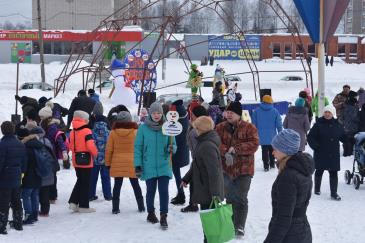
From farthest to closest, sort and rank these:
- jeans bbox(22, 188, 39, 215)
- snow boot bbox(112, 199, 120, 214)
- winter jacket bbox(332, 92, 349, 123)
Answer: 1. winter jacket bbox(332, 92, 349, 123)
2. snow boot bbox(112, 199, 120, 214)
3. jeans bbox(22, 188, 39, 215)

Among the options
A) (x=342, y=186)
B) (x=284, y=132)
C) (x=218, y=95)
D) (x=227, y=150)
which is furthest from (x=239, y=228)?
(x=218, y=95)

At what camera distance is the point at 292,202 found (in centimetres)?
469

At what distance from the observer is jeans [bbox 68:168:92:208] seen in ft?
29.2

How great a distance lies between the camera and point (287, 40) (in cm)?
6381

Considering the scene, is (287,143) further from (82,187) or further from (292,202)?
(82,187)

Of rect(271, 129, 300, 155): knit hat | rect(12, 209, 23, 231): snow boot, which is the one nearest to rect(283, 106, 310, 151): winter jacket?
rect(12, 209, 23, 231): snow boot

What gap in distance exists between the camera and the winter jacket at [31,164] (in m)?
8.23

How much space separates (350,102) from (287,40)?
165ft

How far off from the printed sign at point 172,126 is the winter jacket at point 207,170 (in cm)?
73

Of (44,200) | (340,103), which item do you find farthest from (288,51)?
(44,200)

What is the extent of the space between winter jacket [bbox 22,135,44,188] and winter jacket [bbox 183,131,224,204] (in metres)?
2.42

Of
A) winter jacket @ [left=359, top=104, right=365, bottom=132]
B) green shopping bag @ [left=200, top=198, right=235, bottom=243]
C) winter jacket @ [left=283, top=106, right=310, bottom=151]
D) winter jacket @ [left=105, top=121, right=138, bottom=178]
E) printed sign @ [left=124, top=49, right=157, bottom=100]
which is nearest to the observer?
green shopping bag @ [left=200, top=198, right=235, bottom=243]

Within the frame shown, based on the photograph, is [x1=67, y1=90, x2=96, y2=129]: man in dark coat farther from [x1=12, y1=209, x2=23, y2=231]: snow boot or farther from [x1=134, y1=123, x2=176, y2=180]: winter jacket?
[x1=134, y1=123, x2=176, y2=180]: winter jacket

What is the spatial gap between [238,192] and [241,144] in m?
0.60
